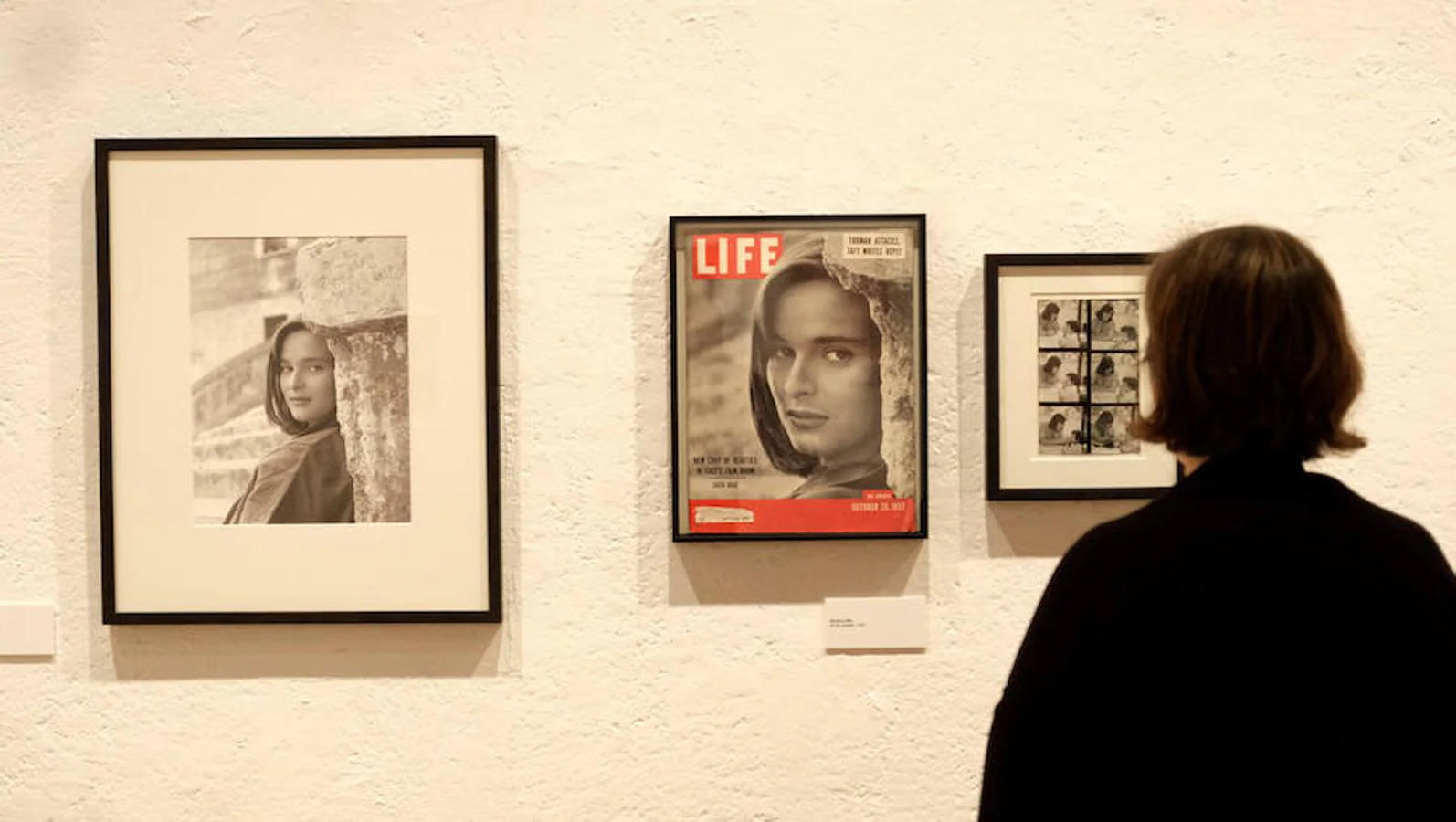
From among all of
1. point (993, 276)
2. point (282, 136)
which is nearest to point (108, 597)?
point (282, 136)

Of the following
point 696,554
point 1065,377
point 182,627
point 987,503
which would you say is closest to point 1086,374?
point 1065,377

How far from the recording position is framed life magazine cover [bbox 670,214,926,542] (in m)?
1.61

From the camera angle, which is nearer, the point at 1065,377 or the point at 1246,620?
the point at 1246,620

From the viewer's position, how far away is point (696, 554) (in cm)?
163

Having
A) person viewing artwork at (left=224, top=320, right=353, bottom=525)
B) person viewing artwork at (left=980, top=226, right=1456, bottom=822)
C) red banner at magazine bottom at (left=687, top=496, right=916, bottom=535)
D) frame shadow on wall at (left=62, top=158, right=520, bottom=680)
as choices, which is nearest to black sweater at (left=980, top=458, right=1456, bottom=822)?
person viewing artwork at (left=980, top=226, right=1456, bottom=822)

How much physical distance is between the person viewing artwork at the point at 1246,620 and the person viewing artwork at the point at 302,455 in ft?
3.27

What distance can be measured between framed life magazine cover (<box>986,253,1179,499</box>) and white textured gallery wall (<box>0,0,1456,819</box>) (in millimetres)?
38

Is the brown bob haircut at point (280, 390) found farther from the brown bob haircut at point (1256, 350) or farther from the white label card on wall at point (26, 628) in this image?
the brown bob haircut at point (1256, 350)

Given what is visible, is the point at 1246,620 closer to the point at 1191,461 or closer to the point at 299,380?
the point at 1191,461

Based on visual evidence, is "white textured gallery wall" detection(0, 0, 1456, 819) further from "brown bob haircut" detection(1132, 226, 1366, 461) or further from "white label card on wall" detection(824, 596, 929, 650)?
"brown bob haircut" detection(1132, 226, 1366, 461)

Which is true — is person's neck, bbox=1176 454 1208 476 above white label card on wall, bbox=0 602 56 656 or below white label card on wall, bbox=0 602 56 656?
above

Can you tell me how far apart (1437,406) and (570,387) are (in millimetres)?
1154

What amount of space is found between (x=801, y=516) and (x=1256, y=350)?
30.8 inches

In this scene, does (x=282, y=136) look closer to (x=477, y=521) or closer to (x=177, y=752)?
(x=477, y=521)
